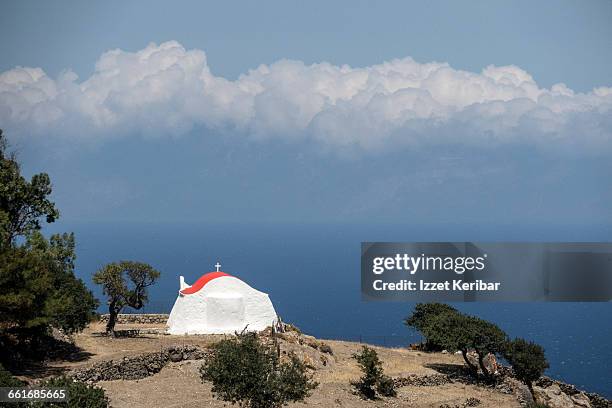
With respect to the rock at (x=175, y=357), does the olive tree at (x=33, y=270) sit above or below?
above

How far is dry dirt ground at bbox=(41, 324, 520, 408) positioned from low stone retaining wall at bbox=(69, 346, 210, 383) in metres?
0.54

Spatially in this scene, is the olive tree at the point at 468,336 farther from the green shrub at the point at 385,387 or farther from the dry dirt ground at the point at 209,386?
the green shrub at the point at 385,387

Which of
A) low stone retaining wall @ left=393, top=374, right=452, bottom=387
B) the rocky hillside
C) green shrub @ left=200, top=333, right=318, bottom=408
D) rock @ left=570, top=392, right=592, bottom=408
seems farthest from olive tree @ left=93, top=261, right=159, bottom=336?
rock @ left=570, top=392, right=592, bottom=408

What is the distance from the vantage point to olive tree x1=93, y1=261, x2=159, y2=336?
5019 cm

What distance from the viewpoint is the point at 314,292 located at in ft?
632

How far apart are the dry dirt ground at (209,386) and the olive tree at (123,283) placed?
2457 mm

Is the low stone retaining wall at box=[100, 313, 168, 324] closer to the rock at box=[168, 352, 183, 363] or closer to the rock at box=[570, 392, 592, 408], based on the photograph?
the rock at box=[168, 352, 183, 363]

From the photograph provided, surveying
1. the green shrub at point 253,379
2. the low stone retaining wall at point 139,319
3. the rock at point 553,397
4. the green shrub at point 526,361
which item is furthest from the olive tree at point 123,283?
the rock at point 553,397

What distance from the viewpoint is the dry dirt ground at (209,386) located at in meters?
38.4

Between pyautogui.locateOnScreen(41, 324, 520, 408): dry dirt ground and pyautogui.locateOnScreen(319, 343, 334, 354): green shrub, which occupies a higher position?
pyautogui.locateOnScreen(319, 343, 334, 354): green shrub

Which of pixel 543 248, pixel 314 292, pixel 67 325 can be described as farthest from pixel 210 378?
pixel 314 292

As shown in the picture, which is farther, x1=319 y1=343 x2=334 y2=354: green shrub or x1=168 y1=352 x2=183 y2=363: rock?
x1=319 y1=343 x2=334 y2=354: green shrub

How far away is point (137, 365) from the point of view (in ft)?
139

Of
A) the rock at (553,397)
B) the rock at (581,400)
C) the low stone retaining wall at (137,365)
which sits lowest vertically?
the rock at (581,400)
